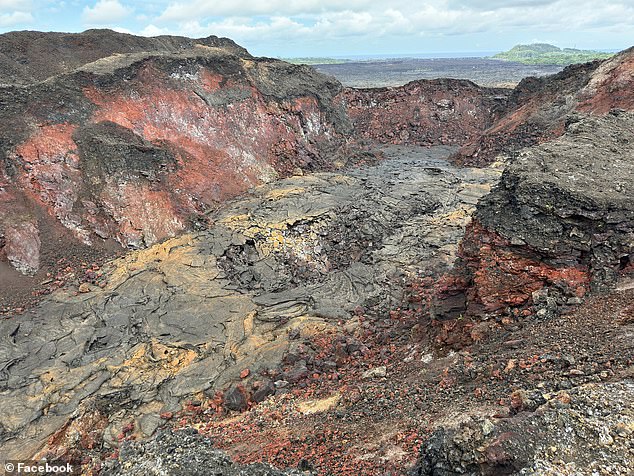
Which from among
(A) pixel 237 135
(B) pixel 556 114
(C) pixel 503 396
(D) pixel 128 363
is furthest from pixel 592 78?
(D) pixel 128 363

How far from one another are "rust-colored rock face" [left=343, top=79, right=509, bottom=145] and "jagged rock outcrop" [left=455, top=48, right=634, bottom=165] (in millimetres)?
4079

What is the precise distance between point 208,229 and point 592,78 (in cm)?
2282

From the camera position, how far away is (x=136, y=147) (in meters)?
16.9

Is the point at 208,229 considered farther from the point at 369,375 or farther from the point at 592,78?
the point at 592,78

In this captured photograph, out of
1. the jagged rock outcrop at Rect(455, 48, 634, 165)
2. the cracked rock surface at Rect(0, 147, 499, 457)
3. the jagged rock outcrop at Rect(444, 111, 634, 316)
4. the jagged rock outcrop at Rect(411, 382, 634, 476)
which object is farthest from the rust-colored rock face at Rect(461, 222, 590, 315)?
the jagged rock outcrop at Rect(455, 48, 634, 165)

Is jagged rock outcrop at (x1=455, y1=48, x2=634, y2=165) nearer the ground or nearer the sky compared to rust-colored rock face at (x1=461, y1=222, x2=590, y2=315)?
nearer the sky

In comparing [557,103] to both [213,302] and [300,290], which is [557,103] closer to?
[300,290]

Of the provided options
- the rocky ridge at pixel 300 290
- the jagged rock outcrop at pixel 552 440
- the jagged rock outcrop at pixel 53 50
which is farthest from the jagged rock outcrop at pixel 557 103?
the jagged rock outcrop at pixel 552 440

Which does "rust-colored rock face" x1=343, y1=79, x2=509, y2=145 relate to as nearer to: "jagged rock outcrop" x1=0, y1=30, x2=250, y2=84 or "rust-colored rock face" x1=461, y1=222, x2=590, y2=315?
"jagged rock outcrop" x1=0, y1=30, x2=250, y2=84

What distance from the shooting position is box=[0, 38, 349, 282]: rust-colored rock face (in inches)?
580

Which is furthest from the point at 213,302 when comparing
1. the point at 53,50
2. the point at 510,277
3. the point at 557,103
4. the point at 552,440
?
the point at 53,50

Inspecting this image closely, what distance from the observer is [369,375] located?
27.2ft

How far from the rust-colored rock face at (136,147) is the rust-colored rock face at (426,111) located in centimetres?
971

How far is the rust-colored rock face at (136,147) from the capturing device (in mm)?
14727
